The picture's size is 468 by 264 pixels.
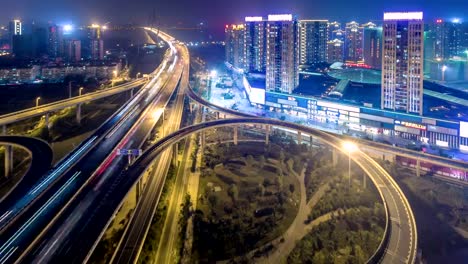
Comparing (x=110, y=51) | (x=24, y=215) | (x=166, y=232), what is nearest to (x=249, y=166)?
(x=166, y=232)

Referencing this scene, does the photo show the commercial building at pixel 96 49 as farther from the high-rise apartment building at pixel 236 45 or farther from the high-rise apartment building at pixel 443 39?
the high-rise apartment building at pixel 443 39

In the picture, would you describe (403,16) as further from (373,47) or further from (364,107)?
(373,47)

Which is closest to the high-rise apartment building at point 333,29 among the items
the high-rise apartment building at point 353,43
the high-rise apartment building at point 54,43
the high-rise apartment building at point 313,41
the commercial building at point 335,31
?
the commercial building at point 335,31

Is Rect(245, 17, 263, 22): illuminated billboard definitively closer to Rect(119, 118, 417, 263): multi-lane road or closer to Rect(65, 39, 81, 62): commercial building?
Rect(65, 39, 81, 62): commercial building

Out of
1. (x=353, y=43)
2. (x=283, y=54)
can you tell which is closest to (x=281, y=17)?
(x=283, y=54)

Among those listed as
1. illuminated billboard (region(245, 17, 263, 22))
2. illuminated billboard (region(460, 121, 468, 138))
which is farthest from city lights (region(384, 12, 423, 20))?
illuminated billboard (region(245, 17, 263, 22))

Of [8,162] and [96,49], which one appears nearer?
[8,162]
